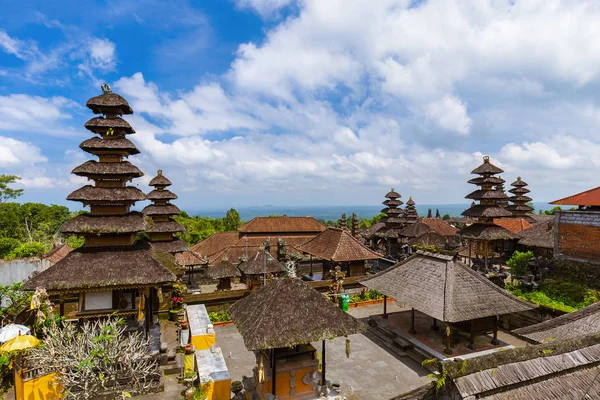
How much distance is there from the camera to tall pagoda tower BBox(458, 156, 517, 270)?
25.2 m

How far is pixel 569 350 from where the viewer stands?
612cm

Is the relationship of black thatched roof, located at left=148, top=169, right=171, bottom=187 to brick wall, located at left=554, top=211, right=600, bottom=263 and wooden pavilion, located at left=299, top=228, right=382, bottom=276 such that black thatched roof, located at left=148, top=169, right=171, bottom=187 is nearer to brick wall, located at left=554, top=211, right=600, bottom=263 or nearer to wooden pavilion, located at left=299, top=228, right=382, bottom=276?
wooden pavilion, located at left=299, top=228, right=382, bottom=276

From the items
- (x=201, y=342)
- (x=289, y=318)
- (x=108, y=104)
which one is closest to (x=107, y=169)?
(x=108, y=104)

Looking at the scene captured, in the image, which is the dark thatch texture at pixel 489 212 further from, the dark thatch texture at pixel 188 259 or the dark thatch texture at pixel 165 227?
the dark thatch texture at pixel 165 227

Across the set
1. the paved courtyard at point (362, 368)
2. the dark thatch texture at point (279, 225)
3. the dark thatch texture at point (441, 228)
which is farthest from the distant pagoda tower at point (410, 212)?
the paved courtyard at point (362, 368)

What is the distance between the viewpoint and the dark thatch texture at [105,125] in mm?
15410

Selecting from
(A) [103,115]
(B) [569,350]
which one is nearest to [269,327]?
(B) [569,350]

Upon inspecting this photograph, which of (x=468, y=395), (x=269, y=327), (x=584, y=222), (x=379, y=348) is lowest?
(x=379, y=348)

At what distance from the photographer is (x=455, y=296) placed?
14539 millimetres

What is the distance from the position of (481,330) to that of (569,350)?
33.3 feet

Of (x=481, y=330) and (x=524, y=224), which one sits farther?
(x=524, y=224)

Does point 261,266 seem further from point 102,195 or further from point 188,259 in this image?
point 102,195

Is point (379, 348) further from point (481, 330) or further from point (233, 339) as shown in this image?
point (233, 339)

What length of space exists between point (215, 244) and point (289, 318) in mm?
26858
